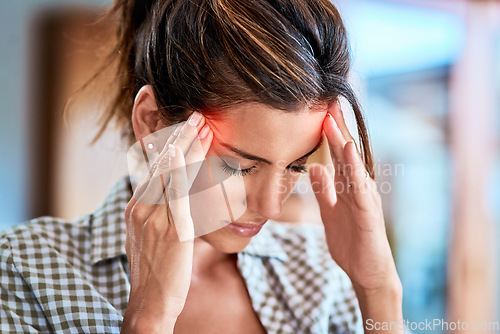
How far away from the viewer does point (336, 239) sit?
88cm

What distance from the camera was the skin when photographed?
667mm

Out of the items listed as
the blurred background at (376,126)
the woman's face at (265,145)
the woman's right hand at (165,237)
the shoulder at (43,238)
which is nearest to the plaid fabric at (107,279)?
the shoulder at (43,238)

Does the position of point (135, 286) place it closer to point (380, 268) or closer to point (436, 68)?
point (380, 268)

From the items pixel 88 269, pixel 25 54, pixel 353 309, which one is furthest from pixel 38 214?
pixel 353 309

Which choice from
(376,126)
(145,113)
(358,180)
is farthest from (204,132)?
(376,126)

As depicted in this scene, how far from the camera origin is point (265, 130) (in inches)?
26.2

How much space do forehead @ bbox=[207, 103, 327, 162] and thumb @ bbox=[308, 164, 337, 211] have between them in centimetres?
21

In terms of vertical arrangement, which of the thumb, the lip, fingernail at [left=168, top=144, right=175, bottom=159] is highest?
fingernail at [left=168, top=144, right=175, bottom=159]

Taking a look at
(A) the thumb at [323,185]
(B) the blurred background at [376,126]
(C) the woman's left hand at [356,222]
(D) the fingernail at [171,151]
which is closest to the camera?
(D) the fingernail at [171,151]

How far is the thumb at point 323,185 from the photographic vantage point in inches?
35.2

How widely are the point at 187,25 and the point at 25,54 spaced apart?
160 cm

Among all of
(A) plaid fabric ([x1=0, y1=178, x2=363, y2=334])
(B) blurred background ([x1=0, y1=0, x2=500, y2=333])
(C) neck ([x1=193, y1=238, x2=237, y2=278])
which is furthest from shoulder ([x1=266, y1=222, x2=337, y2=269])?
(B) blurred background ([x1=0, y1=0, x2=500, y2=333])

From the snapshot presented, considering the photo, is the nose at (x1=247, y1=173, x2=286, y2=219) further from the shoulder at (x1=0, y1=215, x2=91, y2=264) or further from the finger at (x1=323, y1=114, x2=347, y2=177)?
the shoulder at (x1=0, y1=215, x2=91, y2=264)

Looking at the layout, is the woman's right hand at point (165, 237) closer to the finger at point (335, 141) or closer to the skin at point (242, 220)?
the skin at point (242, 220)
